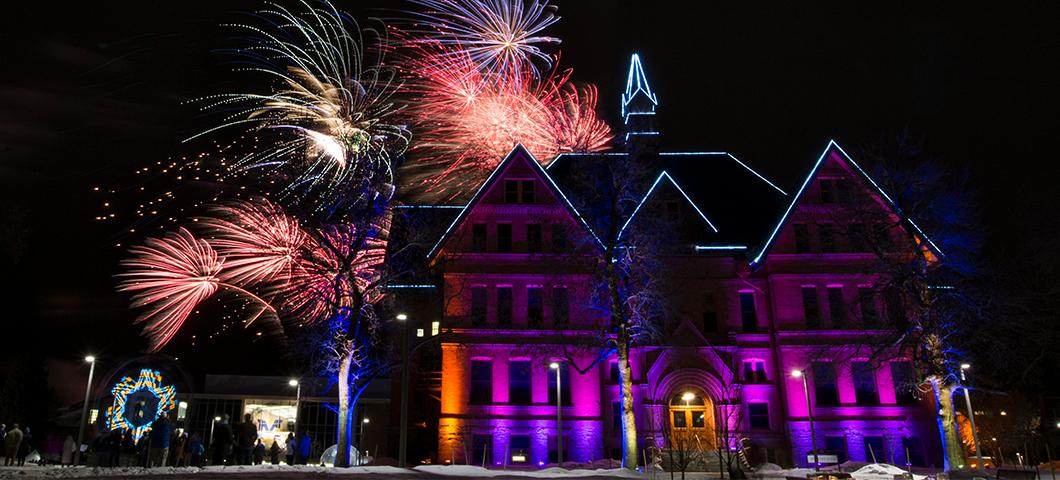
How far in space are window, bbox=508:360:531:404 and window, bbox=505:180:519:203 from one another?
8651mm

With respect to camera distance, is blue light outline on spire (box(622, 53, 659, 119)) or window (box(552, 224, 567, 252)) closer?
window (box(552, 224, 567, 252))

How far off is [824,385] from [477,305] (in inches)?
705

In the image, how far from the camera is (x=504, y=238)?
39781mm

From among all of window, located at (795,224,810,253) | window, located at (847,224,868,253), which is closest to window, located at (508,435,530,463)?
window, located at (795,224,810,253)

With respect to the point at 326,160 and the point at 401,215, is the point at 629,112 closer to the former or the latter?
the point at 401,215

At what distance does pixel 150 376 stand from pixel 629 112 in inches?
1241

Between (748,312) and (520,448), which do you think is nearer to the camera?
(520,448)

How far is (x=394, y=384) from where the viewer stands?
135 feet

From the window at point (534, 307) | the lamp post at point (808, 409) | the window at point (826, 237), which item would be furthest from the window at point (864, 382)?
the window at point (534, 307)

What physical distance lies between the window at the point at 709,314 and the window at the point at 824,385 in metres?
5.19

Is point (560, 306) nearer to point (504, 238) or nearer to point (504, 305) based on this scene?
point (504, 305)

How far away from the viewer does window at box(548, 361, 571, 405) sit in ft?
123

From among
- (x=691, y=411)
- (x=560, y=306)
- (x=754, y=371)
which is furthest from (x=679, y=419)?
(x=560, y=306)

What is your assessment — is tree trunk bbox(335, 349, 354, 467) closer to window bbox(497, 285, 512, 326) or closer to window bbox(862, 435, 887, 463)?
window bbox(497, 285, 512, 326)
